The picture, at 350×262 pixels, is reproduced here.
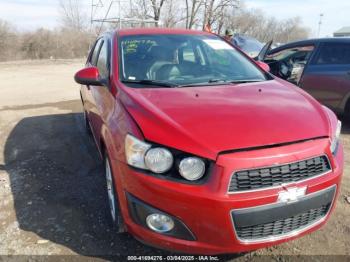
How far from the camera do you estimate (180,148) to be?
207 cm

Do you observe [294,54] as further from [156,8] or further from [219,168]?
[156,8]

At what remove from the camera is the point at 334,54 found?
5598 millimetres

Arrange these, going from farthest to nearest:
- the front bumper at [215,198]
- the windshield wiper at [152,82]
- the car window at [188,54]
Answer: the car window at [188,54] < the windshield wiper at [152,82] < the front bumper at [215,198]

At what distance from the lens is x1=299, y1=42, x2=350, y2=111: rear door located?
17.8 feet

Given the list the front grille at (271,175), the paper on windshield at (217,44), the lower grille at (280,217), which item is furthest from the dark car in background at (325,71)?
the front grille at (271,175)

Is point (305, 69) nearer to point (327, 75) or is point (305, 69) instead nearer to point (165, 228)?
point (327, 75)

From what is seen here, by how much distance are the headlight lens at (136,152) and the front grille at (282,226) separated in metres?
0.74

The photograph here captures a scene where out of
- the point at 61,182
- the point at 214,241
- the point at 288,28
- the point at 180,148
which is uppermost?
the point at 180,148

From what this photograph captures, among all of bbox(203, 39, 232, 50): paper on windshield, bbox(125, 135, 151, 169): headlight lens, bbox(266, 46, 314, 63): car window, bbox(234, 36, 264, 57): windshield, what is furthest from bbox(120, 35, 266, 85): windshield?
bbox(234, 36, 264, 57): windshield

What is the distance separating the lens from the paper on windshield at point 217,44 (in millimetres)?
3844

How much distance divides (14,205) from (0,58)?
29077mm

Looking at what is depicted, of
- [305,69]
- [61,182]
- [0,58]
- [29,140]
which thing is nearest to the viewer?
[61,182]

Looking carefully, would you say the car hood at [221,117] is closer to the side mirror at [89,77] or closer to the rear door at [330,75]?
the side mirror at [89,77]

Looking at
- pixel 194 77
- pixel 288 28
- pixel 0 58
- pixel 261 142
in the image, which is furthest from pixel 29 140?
pixel 288 28
